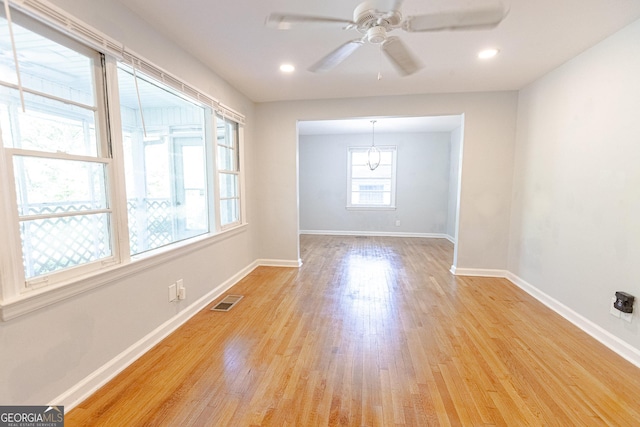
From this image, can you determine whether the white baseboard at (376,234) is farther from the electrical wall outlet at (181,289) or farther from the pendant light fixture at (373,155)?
the electrical wall outlet at (181,289)

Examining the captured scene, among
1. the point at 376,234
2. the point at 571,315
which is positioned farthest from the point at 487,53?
the point at 376,234

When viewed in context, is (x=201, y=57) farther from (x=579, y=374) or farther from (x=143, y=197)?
(x=579, y=374)

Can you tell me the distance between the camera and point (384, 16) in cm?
149

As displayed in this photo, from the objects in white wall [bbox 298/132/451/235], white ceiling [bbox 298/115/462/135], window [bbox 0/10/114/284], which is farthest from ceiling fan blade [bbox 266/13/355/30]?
white wall [bbox 298/132/451/235]

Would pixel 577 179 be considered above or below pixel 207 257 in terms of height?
above

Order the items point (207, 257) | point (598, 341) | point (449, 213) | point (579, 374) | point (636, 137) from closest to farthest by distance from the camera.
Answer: point (579, 374) < point (636, 137) < point (598, 341) < point (207, 257) < point (449, 213)

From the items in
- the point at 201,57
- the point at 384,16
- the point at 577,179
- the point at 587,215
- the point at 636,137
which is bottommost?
the point at 587,215

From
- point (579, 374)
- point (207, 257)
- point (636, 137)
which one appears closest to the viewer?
point (579, 374)

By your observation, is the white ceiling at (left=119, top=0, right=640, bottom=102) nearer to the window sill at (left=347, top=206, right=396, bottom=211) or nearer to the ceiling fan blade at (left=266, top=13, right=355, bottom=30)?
the ceiling fan blade at (left=266, top=13, right=355, bottom=30)

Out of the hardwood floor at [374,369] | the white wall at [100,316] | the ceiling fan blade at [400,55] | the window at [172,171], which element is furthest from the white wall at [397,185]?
the ceiling fan blade at [400,55]

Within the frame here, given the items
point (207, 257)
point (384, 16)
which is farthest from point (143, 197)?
point (384, 16)

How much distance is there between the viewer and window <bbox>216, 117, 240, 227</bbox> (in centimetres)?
322

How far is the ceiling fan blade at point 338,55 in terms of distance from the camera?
67.2 inches

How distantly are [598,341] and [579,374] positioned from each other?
65cm
